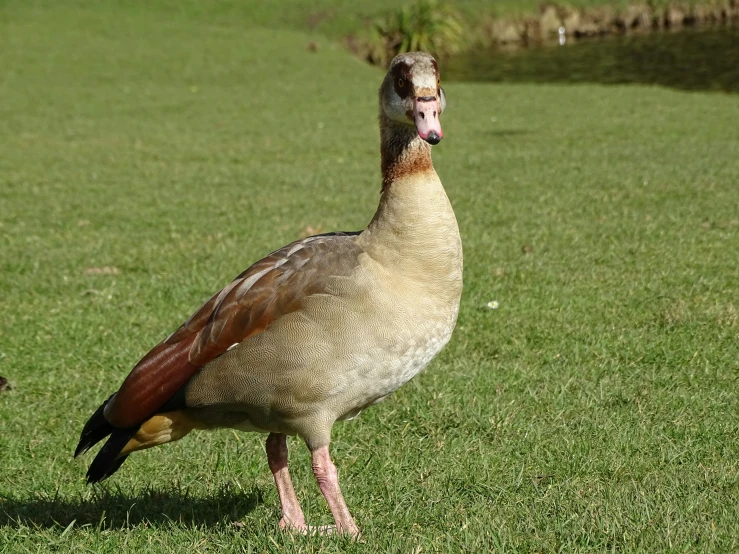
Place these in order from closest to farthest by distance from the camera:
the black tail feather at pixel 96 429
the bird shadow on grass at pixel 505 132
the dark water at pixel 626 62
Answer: the black tail feather at pixel 96 429
the bird shadow on grass at pixel 505 132
the dark water at pixel 626 62

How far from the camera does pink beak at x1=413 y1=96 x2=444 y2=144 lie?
3605 millimetres

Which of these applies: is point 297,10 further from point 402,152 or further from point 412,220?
point 412,220

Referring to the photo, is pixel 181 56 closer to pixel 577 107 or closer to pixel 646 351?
pixel 577 107

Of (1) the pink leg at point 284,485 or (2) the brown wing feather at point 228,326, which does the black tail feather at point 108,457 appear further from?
(1) the pink leg at point 284,485

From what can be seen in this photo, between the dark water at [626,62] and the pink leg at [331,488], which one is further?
the dark water at [626,62]

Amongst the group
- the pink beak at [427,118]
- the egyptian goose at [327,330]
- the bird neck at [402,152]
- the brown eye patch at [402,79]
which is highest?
the brown eye patch at [402,79]

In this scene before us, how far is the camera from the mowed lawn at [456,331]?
4070 mm

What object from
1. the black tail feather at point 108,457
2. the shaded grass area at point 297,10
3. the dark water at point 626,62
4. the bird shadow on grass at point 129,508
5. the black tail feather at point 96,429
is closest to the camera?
the black tail feather at point 108,457

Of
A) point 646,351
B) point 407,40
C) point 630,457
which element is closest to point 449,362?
point 646,351

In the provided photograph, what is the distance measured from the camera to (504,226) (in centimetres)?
964

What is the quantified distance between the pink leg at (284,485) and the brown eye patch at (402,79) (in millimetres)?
1568

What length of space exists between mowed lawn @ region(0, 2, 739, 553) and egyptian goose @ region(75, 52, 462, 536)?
476 mm

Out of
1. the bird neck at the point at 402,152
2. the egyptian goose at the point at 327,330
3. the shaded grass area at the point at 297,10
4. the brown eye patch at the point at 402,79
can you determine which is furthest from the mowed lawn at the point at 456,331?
the shaded grass area at the point at 297,10

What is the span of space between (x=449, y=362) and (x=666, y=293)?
2005 millimetres
